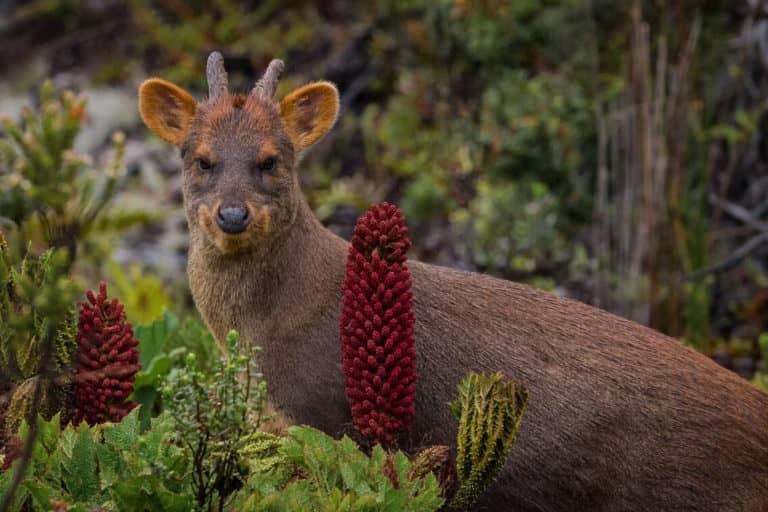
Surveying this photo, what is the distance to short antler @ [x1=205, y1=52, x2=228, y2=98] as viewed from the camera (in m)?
4.26

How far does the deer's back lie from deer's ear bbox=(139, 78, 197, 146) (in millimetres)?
1205

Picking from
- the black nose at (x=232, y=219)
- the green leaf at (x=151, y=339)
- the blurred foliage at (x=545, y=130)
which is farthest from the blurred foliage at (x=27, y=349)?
the blurred foliage at (x=545, y=130)

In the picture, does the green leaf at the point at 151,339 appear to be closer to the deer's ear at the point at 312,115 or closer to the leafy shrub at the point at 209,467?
the deer's ear at the point at 312,115

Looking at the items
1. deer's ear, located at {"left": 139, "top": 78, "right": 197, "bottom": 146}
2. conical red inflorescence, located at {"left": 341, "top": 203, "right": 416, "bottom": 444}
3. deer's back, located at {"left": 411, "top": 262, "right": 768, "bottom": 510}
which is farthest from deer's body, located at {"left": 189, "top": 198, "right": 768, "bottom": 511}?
deer's ear, located at {"left": 139, "top": 78, "right": 197, "bottom": 146}

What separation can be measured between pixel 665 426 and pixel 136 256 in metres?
6.40

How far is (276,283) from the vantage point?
414 centimetres

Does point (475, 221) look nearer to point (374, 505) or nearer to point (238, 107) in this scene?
point (238, 107)

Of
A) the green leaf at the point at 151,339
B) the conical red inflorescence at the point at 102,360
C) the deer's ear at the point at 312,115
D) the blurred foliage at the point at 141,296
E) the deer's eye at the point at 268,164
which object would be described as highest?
the deer's ear at the point at 312,115

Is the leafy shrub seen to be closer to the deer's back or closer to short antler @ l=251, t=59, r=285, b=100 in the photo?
the deer's back

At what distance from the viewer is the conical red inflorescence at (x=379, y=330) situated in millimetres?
3076

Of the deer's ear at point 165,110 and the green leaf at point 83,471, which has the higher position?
the deer's ear at point 165,110

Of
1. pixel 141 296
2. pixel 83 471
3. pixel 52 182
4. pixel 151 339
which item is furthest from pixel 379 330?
pixel 141 296

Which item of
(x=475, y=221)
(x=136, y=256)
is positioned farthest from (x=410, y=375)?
(x=136, y=256)

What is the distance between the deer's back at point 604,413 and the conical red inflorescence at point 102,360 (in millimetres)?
1013
